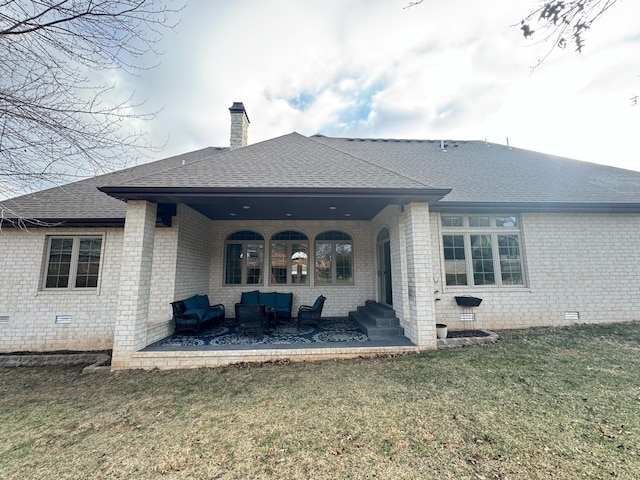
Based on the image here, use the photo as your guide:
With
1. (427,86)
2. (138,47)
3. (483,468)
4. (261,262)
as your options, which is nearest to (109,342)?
(261,262)

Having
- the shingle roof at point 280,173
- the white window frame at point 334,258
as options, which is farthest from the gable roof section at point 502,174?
the white window frame at point 334,258

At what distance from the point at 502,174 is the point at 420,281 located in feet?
16.9

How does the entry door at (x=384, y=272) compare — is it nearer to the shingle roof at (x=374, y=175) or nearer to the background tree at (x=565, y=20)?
the shingle roof at (x=374, y=175)

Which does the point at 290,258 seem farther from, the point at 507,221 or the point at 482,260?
the point at 507,221

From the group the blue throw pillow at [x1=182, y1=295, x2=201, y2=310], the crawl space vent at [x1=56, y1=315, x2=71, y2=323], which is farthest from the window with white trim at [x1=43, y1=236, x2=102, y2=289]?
the blue throw pillow at [x1=182, y1=295, x2=201, y2=310]

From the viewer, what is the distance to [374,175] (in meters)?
5.28

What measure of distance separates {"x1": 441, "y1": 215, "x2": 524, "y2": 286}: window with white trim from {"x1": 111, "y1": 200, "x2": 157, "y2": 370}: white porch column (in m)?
6.68

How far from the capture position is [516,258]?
6.70 m

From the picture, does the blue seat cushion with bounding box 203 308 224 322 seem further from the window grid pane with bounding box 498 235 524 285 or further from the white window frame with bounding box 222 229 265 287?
the window grid pane with bounding box 498 235 524 285

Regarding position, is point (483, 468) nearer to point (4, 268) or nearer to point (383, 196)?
point (383, 196)

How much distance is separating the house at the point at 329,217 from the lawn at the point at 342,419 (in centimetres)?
89

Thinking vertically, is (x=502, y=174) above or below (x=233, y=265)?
above

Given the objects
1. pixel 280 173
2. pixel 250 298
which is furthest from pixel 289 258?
pixel 280 173

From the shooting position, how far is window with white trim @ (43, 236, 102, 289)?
6230 mm
